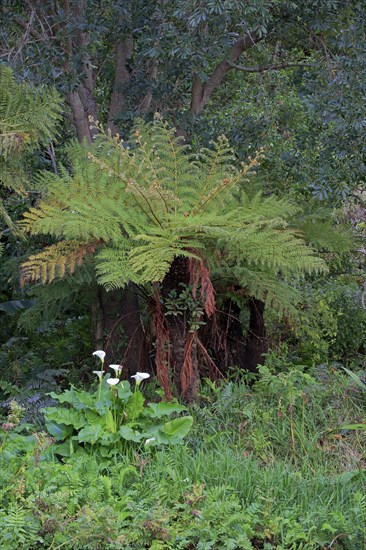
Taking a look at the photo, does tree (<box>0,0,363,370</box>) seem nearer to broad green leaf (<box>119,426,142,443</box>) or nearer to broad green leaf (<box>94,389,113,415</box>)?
broad green leaf (<box>94,389,113,415</box>)

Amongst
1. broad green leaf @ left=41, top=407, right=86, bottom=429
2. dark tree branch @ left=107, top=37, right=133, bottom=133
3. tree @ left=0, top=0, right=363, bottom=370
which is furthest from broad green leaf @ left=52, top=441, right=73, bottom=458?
dark tree branch @ left=107, top=37, right=133, bottom=133

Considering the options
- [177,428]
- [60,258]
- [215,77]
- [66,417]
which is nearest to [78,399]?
[66,417]

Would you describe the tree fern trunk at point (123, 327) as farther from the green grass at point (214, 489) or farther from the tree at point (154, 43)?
the green grass at point (214, 489)

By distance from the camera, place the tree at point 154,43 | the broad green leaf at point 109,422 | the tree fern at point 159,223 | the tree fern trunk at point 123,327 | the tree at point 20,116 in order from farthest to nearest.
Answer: the tree fern trunk at point 123,327, the tree at point 154,43, the tree at point 20,116, the tree fern at point 159,223, the broad green leaf at point 109,422

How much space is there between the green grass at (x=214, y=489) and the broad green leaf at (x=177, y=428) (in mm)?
70

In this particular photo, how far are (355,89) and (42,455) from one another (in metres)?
3.05

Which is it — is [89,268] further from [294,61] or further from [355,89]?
[294,61]

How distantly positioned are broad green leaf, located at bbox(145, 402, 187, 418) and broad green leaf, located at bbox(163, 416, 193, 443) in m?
0.10

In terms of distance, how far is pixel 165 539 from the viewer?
379cm

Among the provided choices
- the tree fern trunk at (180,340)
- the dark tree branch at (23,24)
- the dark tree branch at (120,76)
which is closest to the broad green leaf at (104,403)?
the tree fern trunk at (180,340)

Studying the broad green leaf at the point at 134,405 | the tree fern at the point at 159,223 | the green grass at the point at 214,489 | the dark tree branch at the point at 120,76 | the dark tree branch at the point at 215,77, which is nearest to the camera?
the green grass at the point at 214,489

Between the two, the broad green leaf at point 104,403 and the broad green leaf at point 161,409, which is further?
the broad green leaf at point 161,409

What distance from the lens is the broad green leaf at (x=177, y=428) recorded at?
15.8ft

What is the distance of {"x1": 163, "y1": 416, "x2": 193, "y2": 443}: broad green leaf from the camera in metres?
4.80
